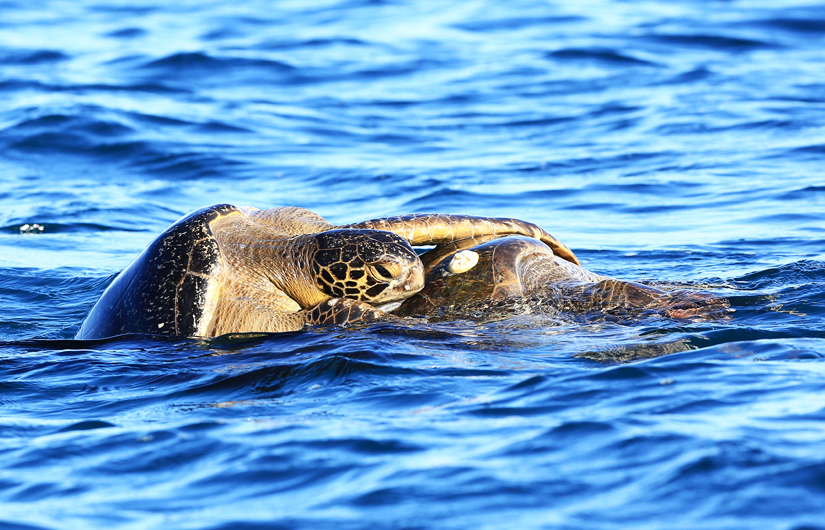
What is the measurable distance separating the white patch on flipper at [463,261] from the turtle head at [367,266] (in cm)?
25

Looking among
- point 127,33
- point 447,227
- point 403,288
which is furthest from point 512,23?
point 403,288

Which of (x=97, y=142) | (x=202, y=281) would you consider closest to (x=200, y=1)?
(x=97, y=142)

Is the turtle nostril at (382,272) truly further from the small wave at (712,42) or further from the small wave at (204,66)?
the small wave at (712,42)

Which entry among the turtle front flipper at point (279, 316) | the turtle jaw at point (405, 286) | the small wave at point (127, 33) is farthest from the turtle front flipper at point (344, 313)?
the small wave at point (127, 33)

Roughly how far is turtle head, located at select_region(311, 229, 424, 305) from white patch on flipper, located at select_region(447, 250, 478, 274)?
0.25 meters

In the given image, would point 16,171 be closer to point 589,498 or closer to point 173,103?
point 173,103

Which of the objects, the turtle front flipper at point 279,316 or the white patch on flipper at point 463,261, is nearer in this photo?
the turtle front flipper at point 279,316

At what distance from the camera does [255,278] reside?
19.5 ft

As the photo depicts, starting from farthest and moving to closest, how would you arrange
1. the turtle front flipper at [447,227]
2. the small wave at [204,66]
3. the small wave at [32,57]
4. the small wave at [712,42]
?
the small wave at [32,57] < the small wave at [712,42] < the small wave at [204,66] < the turtle front flipper at [447,227]

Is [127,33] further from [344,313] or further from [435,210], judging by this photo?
[344,313]

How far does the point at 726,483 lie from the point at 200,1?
29544 millimetres

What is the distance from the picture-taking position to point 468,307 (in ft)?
19.0

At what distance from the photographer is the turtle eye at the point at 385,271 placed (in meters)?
5.54

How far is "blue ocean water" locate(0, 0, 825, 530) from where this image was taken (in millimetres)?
A: 3543
